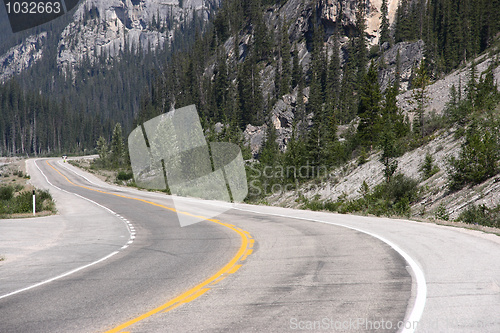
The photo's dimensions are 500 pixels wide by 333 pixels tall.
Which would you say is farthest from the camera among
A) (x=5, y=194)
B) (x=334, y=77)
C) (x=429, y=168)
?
(x=334, y=77)

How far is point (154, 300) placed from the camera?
542 cm

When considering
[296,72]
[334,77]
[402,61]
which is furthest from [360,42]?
[296,72]

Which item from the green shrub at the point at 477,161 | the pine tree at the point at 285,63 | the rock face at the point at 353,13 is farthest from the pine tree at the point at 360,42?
the green shrub at the point at 477,161

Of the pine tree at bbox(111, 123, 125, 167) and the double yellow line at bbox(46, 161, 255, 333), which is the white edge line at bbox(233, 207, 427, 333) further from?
the pine tree at bbox(111, 123, 125, 167)

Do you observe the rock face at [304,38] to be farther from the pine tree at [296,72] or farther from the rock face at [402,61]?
the pine tree at [296,72]

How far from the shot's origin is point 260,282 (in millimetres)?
6195

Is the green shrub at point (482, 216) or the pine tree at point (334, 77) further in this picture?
the pine tree at point (334, 77)

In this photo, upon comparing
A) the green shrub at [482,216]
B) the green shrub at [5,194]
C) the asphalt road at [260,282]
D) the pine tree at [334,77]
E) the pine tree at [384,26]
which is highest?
the pine tree at [384,26]

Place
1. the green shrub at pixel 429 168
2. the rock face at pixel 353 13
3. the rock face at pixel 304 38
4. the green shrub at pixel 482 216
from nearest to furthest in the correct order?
the green shrub at pixel 482 216, the green shrub at pixel 429 168, the rock face at pixel 304 38, the rock face at pixel 353 13

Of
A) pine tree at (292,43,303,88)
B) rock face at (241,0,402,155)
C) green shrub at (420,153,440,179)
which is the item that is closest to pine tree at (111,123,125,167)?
rock face at (241,0,402,155)

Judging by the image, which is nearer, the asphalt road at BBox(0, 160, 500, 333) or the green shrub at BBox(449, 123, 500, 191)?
the asphalt road at BBox(0, 160, 500, 333)

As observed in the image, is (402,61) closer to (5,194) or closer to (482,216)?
(482,216)

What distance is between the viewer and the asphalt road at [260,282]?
442cm

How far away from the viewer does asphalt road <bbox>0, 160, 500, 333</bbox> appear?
14.5 ft
